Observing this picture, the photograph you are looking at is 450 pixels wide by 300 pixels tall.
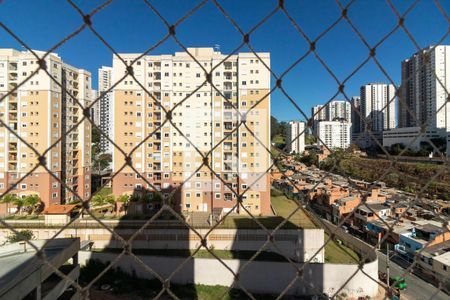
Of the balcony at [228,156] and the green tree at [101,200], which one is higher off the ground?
the balcony at [228,156]

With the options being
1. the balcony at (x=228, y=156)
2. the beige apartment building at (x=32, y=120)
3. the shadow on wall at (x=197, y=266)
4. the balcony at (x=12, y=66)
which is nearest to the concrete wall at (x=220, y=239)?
the shadow on wall at (x=197, y=266)

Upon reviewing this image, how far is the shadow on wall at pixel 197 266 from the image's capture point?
165 inches

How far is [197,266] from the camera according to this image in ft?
14.3

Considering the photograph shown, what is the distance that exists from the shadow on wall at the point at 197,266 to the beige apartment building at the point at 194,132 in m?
1.28

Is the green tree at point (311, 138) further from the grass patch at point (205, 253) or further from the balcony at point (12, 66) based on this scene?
the balcony at point (12, 66)

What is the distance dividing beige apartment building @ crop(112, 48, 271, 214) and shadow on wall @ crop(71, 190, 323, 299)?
1.28 meters

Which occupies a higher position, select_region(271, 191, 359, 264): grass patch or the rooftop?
the rooftop

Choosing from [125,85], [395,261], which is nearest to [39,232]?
[125,85]

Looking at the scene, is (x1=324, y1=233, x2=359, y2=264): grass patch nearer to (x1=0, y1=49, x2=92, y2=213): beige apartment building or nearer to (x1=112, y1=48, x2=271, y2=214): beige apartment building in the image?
(x1=112, y1=48, x2=271, y2=214): beige apartment building

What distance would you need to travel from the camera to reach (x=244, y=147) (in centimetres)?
621

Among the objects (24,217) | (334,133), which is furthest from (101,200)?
(334,133)

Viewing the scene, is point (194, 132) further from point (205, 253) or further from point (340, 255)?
point (340, 255)

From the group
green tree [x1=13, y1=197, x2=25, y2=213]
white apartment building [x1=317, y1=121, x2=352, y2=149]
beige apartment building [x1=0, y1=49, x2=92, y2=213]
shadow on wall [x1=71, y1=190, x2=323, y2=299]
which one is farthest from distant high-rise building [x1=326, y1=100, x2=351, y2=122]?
green tree [x1=13, y1=197, x2=25, y2=213]

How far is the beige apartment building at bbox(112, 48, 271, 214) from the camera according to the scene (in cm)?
610
